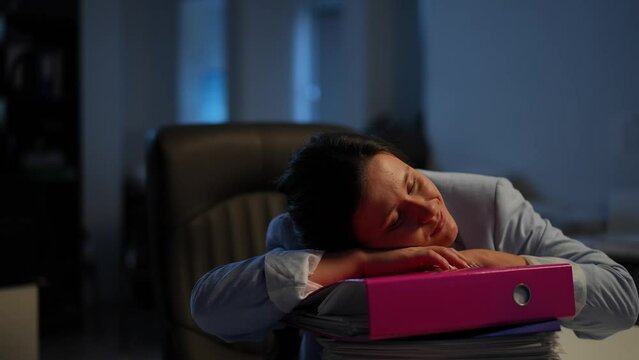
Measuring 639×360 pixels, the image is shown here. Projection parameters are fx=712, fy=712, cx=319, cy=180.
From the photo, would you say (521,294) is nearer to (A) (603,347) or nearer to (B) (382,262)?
(B) (382,262)

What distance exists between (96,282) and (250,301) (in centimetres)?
380

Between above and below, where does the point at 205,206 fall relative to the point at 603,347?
above

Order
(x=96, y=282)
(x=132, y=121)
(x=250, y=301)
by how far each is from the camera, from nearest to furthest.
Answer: (x=250, y=301) < (x=96, y=282) < (x=132, y=121)

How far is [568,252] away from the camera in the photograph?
1064 millimetres

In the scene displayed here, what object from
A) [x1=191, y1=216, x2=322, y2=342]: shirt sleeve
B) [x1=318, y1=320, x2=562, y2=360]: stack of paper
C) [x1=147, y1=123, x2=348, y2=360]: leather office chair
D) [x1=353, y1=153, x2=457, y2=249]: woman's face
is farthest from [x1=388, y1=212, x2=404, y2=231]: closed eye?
[x1=147, y1=123, x2=348, y2=360]: leather office chair

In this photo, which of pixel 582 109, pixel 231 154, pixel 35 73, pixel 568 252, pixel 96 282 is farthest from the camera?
pixel 96 282

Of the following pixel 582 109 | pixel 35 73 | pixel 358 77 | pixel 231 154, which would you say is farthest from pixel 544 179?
pixel 35 73

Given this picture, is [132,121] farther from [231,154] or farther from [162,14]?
[231,154]

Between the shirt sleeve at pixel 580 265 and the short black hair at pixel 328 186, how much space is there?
0.81 ft

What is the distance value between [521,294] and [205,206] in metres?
0.90

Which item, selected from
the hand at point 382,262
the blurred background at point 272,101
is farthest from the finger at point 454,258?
the blurred background at point 272,101

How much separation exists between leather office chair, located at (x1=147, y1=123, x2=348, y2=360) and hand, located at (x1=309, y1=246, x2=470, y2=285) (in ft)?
1.93

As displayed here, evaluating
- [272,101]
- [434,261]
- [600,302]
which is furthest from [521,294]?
[272,101]

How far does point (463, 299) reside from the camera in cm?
69
